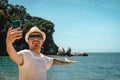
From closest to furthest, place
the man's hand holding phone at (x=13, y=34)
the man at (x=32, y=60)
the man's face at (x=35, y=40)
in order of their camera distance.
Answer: the man's hand holding phone at (x=13, y=34) < the man at (x=32, y=60) < the man's face at (x=35, y=40)

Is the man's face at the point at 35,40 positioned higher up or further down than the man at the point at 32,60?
higher up

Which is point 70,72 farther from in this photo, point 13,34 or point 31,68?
point 13,34

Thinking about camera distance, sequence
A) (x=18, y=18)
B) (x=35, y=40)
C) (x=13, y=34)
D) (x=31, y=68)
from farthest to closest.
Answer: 1. (x=18, y=18)
2. (x=35, y=40)
3. (x=31, y=68)
4. (x=13, y=34)

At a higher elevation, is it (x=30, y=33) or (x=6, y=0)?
(x=6, y=0)

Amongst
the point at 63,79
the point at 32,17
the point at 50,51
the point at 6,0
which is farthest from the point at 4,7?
the point at 63,79

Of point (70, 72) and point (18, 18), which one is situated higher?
point (18, 18)

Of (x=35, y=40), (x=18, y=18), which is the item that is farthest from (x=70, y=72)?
(x=18, y=18)

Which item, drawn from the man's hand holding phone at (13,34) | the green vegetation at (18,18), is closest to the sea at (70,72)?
the man's hand holding phone at (13,34)

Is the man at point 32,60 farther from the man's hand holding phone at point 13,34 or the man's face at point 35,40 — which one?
the man's hand holding phone at point 13,34

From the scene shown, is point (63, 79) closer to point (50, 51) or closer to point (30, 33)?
point (30, 33)

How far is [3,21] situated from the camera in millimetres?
66250

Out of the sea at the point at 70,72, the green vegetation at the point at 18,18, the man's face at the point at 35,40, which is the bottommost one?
the sea at the point at 70,72

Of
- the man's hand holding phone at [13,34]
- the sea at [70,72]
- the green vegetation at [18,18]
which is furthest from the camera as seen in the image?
the green vegetation at [18,18]

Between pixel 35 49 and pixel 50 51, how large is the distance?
3443 inches
